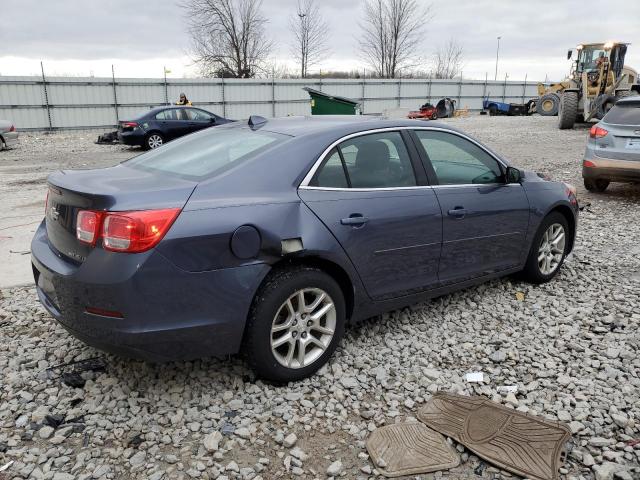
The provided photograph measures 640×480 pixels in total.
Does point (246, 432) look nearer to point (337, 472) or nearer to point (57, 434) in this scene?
point (337, 472)

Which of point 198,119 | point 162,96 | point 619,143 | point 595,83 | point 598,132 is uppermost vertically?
point 595,83

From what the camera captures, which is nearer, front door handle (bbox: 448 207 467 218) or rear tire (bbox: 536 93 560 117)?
front door handle (bbox: 448 207 467 218)

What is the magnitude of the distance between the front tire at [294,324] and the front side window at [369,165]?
24.9 inches

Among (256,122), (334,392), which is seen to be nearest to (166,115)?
(256,122)

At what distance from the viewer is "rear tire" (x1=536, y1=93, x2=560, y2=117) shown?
27288 mm

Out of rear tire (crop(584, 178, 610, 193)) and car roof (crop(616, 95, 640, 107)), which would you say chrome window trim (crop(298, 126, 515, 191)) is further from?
rear tire (crop(584, 178, 610, 193))

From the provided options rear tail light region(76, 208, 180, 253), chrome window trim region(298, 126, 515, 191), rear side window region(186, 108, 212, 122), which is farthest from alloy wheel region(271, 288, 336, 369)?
rear side window region(186, 108, 212, 122)

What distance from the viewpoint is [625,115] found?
28.1 ft

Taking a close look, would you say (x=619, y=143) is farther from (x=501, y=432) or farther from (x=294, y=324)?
(x=294, y=324)

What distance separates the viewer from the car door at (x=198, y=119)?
58.1 ft

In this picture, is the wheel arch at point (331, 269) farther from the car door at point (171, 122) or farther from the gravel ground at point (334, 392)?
the car door at point (171, 122)

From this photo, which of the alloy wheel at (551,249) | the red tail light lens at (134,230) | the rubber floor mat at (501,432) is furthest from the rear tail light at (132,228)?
the alloy wheel at (551,249)

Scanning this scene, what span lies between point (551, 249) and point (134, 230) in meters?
3.90

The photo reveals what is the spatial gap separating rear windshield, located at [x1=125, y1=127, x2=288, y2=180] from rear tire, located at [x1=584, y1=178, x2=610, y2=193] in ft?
25.8
